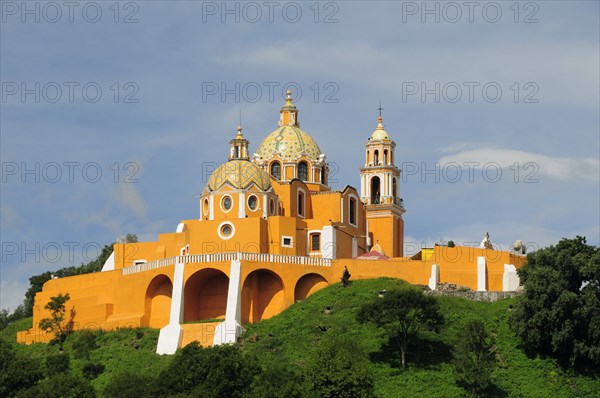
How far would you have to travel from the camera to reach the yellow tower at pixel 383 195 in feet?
261

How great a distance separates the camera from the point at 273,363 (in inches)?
2458

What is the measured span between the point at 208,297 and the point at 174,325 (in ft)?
11.1

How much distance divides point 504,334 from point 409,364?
481cm

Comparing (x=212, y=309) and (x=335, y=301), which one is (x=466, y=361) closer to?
(x=335, y=301)

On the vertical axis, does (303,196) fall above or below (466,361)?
above

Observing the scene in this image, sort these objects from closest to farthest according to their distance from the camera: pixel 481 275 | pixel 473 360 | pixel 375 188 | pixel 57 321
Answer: pixel 473 360 < pixel 481 275 < pixel 57 321 < pixel 375 188

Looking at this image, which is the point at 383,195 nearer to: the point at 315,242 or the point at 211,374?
the point at 315,242

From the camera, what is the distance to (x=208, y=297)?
70875 millimetres

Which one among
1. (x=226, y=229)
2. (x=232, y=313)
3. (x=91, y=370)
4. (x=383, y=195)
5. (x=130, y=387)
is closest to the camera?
(x=130, y=387)

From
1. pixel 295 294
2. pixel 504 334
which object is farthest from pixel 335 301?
pixel 504 334

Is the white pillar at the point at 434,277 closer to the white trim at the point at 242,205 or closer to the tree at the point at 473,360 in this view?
the tree at the point at 473,360

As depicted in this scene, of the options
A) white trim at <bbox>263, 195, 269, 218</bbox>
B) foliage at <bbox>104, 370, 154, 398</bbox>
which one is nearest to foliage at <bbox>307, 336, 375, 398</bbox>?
foliage at <bbox>104, 370, 154, 398</bbox>

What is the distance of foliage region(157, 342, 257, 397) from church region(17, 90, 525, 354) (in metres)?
6.72

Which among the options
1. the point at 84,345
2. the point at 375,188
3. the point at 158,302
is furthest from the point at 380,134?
the point at 84,345
